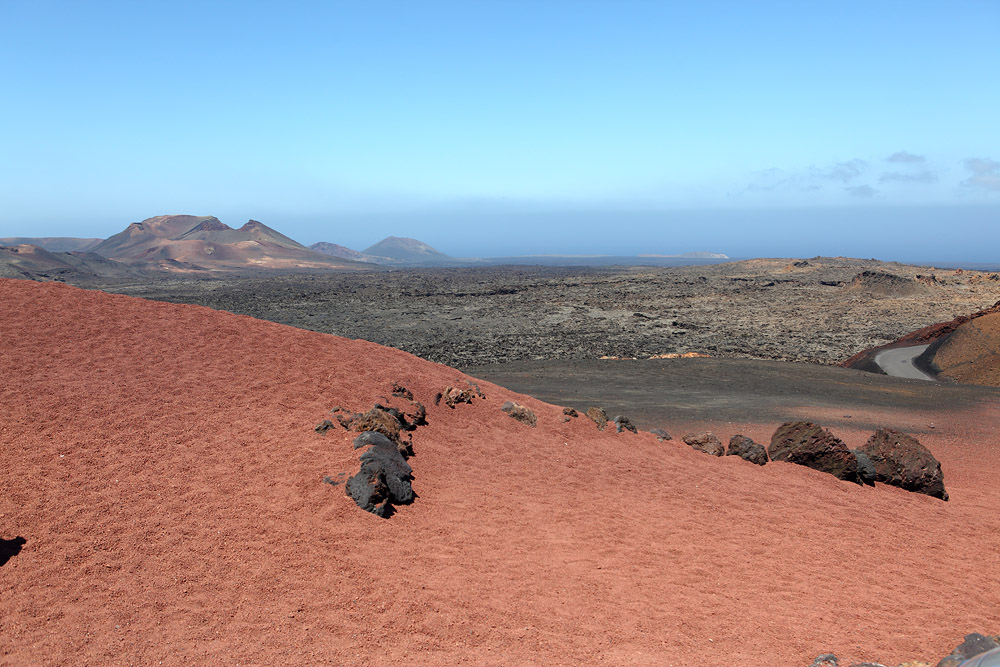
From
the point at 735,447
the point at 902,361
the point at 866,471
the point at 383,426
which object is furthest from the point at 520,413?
the point at 902,361

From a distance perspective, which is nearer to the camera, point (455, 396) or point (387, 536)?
point (387, 536)

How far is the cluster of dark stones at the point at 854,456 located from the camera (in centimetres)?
1113

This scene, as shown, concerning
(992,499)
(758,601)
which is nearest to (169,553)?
(758,601)

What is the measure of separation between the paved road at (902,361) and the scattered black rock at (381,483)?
22988 millimetres

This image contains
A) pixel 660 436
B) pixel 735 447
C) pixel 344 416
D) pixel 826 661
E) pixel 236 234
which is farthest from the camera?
pixel 236 234

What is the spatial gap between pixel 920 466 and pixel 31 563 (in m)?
12.9

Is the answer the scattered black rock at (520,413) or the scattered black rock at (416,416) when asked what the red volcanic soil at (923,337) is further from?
the scattered black rock at (416,416)

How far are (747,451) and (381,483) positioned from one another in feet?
24.5

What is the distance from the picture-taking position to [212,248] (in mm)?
152125

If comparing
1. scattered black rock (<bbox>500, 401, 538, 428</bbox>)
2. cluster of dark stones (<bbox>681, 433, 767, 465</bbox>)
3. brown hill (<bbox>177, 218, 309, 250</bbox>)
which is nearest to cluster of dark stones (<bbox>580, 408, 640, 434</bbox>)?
cluster of dark stones (<bbox>681, 433, 767, 465</bbox>)

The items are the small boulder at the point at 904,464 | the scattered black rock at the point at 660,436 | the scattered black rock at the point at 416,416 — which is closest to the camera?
the scattered black rock at the point at 416,416

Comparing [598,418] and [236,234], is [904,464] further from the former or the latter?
[236,234]

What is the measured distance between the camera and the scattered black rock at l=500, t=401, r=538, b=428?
11578 millimetres

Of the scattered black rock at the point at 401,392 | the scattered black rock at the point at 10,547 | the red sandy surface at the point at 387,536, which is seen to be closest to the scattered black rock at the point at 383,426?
the red sandy surface at the point at 387,536
